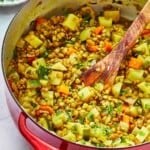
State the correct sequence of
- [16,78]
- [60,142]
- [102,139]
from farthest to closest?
[16,78] → [102,139] → [60,142]

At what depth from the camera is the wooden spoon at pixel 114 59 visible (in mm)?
1307

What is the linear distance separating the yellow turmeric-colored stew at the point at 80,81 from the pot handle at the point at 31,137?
121 mm

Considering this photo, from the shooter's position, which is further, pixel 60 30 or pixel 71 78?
pixel 60 30

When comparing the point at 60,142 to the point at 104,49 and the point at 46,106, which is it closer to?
the point at 46,106

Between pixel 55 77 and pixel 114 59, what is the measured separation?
158 millimetres

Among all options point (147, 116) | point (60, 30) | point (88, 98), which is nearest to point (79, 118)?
point (88, 98)

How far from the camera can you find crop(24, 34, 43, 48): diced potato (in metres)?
1.39

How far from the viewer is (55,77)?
131 centimetres

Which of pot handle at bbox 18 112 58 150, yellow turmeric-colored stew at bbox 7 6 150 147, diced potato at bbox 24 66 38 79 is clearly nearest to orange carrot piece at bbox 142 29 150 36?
yellow turmeric-colored stew at bbox 7 6 150 147

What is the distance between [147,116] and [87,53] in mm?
252

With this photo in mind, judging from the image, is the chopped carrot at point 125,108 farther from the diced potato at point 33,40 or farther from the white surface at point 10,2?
the white surface at point 10,2

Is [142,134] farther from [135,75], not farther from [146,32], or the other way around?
[146,32]

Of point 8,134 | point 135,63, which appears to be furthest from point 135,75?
point 8,134

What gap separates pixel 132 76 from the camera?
1.33m
